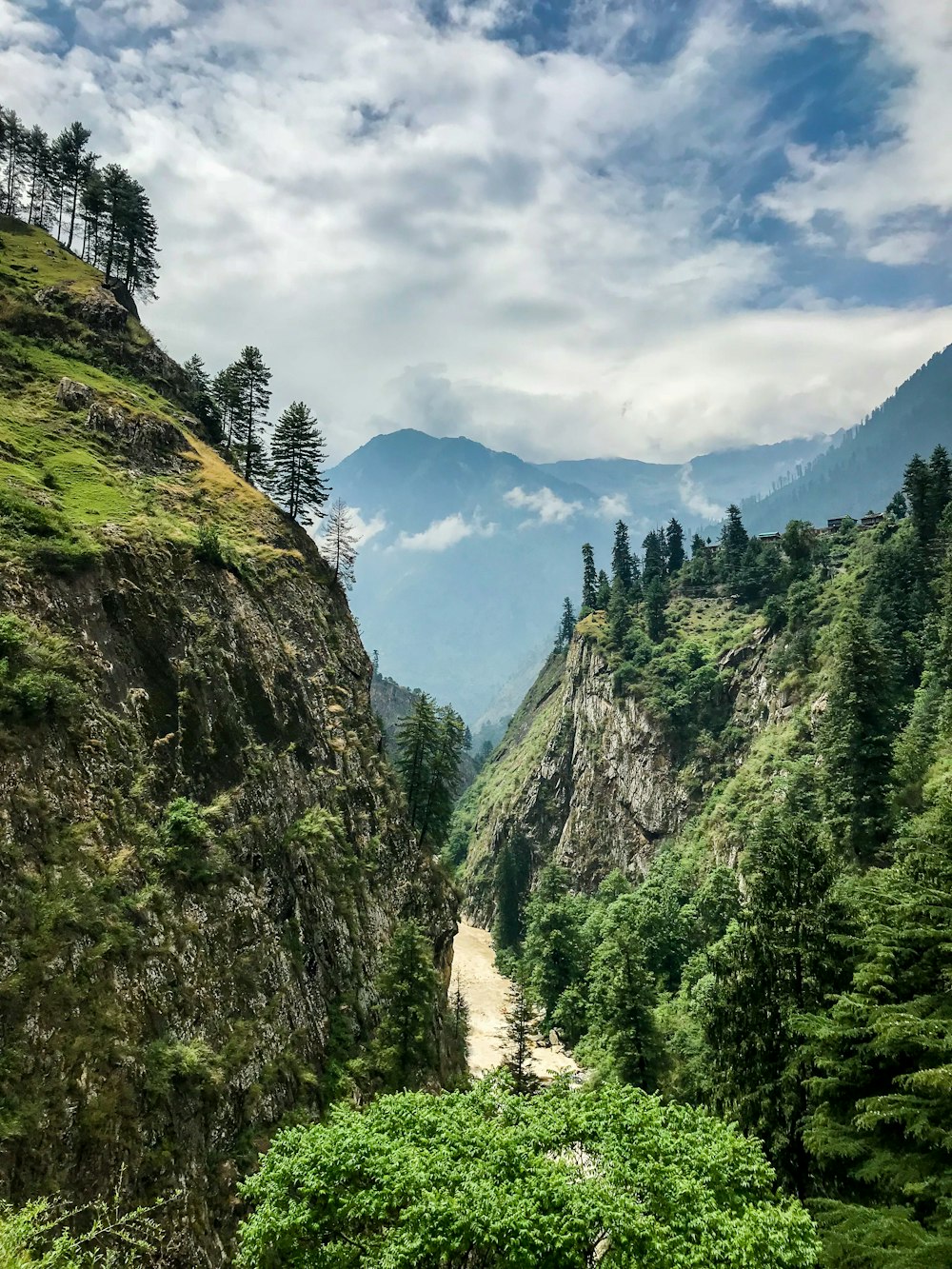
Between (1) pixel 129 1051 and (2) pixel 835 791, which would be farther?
(2) pixel 835 791

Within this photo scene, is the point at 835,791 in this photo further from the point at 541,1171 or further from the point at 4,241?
the point at 4,241

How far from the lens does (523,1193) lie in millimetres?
13414

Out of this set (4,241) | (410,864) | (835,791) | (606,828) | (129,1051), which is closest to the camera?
(129,1051)

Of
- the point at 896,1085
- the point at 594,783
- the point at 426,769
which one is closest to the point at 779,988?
the point at 896,1085

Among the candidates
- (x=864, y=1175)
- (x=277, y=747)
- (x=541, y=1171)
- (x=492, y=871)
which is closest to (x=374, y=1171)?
(x=541, y=1171)

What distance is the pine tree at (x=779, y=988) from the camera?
21.9 m

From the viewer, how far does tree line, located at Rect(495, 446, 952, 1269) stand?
1507cm

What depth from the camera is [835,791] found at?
48.0 m

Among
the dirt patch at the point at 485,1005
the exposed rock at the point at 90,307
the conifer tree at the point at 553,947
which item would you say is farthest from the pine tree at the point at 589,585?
the exposed rock at the point at 90,307

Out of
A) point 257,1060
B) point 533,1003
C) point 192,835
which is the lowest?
point 533,1003

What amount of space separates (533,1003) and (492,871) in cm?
5201

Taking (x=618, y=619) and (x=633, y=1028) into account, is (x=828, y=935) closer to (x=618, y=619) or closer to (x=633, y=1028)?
(x=633, y=1028)

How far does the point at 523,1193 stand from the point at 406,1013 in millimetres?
26978

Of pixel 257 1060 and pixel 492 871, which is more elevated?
pixel 257 1060
